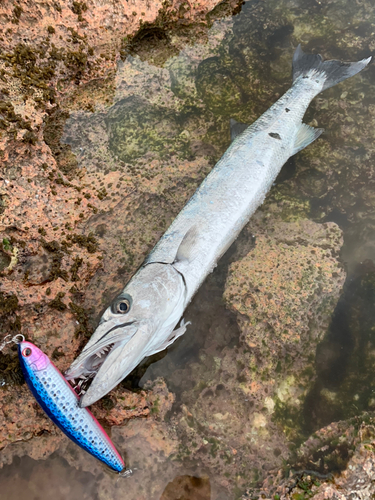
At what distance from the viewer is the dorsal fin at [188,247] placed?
2.80 m

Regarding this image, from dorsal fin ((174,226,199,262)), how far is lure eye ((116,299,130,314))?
2.07 ft

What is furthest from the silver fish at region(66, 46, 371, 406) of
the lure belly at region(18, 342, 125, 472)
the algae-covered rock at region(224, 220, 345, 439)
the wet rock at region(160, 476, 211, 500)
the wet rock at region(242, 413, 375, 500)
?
the wet rock at region(242, 413, 375, 500)

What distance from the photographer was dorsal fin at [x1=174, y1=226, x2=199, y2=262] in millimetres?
2797

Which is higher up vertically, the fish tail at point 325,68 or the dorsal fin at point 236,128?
the fish tail at point 325,68

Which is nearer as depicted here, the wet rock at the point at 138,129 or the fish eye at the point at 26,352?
the fish eye at the point at 26,352

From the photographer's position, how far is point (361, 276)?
323 centimetres

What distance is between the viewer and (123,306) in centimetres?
245

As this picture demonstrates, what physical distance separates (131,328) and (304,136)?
3.08 metres

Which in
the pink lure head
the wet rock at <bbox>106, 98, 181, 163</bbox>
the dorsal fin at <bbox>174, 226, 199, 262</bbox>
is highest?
the wet rock at <bbox>106, 98, 181, 163</bbox>

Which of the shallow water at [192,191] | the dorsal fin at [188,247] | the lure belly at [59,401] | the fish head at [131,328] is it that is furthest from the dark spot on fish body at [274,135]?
the lure belly at [59,401]

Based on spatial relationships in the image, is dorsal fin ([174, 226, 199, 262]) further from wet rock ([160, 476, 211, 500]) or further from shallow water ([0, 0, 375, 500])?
wet rock ([160, 476, 211, 500])

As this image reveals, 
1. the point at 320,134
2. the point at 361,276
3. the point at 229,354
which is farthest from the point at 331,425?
the point at 320,134

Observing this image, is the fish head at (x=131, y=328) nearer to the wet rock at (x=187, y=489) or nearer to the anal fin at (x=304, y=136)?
the wet rock at (x=187, y=489)

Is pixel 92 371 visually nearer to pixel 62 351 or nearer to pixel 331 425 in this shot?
pixel 62 351
